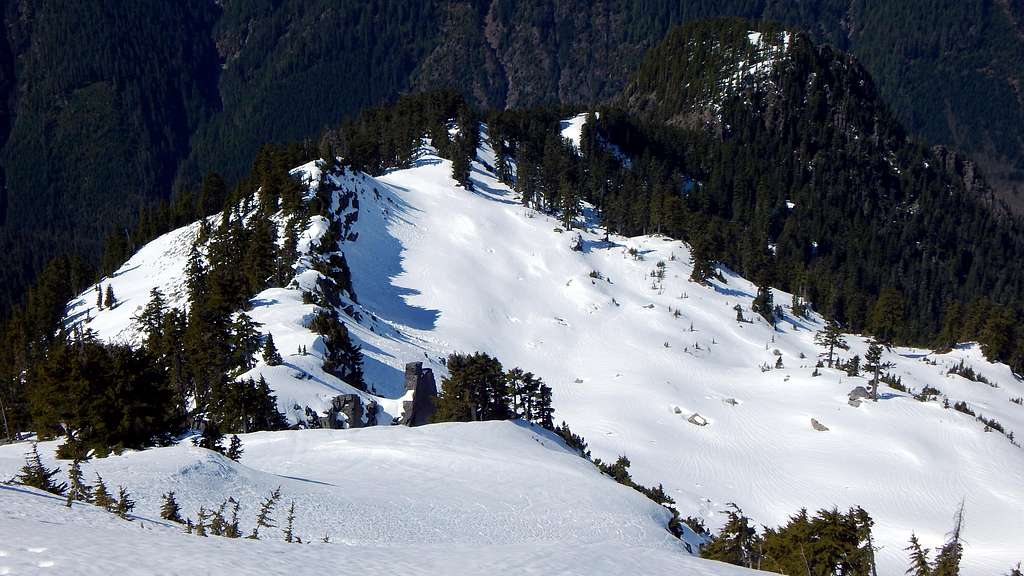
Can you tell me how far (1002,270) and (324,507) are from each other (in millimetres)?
171134

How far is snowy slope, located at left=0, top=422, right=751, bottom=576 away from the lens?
13164 millimetres

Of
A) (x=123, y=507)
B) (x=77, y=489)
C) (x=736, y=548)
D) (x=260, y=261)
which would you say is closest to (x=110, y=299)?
(x=260, y=261)

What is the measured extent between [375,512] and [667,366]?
5183cm

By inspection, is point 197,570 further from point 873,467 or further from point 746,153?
point 746,153

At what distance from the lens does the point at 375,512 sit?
22609 mm

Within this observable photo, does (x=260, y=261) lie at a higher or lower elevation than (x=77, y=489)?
higher

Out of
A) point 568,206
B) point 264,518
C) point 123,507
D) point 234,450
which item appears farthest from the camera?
point 568,206

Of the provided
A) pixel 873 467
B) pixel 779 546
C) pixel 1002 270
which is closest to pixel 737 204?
pixel 1002 270

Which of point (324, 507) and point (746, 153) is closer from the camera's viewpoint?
point (324, 507)

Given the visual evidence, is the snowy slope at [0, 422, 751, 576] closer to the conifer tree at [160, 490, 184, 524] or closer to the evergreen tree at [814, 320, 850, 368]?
the conifer tree at [160, 490, 184, 524]

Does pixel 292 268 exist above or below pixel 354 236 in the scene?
below

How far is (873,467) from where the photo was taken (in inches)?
2071

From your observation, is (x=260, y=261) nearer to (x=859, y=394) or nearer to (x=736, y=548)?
(x=859, y=394)

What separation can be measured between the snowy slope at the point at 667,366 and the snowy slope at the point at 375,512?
546 inches
